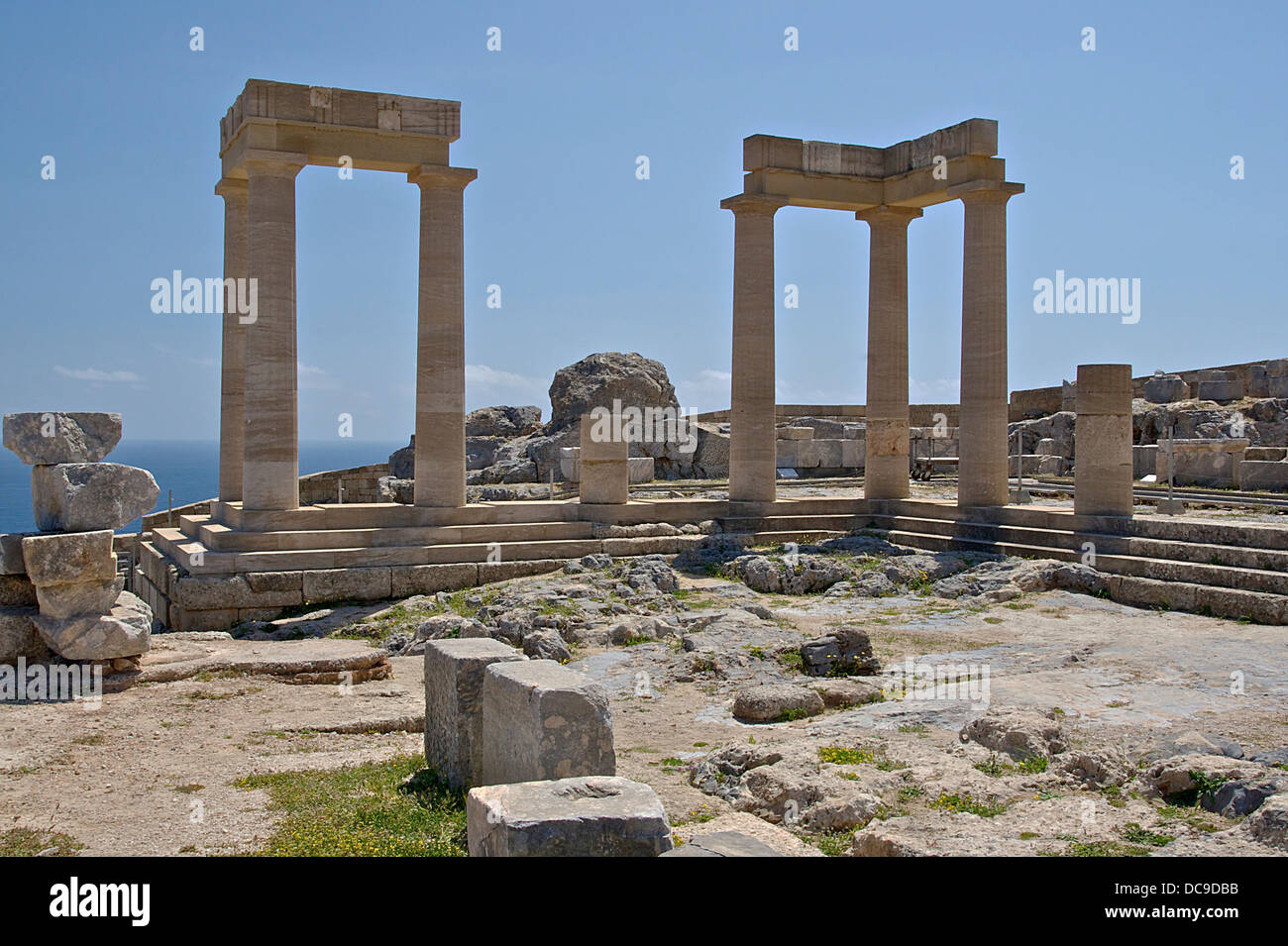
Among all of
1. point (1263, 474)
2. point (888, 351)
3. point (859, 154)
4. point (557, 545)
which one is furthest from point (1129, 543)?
point (1263, 474)

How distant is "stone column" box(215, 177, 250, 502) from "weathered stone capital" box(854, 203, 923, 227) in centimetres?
1277

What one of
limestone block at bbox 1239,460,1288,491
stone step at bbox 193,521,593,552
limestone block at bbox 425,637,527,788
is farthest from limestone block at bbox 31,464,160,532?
limestone block at bbox 1239,460,1288,491

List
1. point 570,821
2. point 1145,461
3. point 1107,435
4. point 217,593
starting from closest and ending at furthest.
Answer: point 570,821 < point 217,593 < point 1107,435 < point 1145,461

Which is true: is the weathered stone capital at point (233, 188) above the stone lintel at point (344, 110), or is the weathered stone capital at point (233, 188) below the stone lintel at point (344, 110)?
below

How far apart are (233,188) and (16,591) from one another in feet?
35.8

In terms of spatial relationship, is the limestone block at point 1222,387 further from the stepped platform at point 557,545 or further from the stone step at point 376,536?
the stone step at point 376,536

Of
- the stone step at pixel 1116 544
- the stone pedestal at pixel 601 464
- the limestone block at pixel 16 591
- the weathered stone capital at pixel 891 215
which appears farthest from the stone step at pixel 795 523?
the limestone block at pixel 16 591

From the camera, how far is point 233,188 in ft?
67.1

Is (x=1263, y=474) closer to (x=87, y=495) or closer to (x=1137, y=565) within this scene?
(x=1137, y=565)

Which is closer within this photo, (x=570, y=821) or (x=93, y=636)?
(x=570, y=821)

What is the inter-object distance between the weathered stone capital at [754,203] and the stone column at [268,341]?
28.0 feet

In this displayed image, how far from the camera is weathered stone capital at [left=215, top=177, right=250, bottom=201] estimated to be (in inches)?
801

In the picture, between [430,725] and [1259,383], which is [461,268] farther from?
[1259,383]

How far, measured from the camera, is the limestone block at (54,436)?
11.6m
